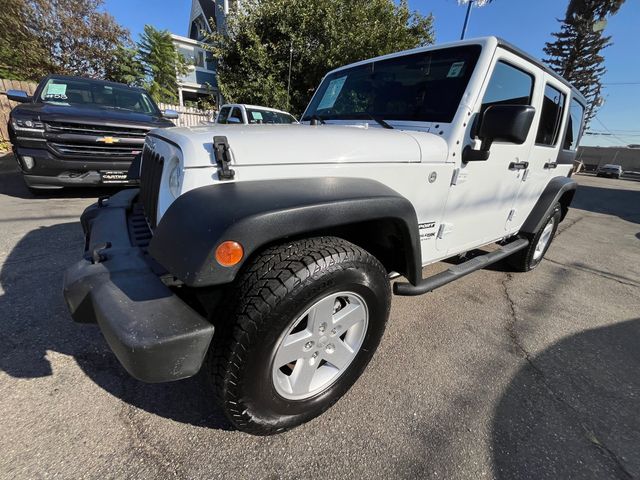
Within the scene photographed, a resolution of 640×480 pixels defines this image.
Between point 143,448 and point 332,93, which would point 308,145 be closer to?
point 143,448

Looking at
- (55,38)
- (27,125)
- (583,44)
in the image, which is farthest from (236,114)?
(583,44)

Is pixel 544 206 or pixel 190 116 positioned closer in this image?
pixel 544 206

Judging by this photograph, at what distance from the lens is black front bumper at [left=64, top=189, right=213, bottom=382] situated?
105 cm

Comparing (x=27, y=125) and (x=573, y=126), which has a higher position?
(x=573, y=126)

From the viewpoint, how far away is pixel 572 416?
1784mm

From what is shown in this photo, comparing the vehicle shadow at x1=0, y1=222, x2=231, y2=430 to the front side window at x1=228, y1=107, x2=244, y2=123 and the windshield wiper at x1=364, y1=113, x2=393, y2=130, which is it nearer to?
the windshield wiper at x1=364, y1=113, x2=393, y2=130

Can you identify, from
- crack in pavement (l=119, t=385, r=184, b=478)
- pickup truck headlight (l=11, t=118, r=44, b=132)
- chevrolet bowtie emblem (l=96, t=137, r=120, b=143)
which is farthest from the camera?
chevrolet bowtie emblem (l=96, t=137, r=120, b=143)

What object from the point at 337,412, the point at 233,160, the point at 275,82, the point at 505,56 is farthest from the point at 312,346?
the point at 275,82

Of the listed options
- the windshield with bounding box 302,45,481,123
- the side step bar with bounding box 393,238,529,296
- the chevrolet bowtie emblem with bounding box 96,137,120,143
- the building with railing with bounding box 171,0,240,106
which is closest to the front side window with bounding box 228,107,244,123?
the chevrolet bowtie emblem with bounding box 96,137,120,143

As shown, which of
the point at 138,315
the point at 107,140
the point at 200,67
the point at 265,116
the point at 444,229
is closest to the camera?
the point at 138,315

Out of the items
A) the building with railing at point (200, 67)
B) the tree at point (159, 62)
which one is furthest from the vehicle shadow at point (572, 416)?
the building with railing at point (200, 67)

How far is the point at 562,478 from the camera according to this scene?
1436mm

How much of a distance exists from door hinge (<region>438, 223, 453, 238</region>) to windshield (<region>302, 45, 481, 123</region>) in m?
0.68

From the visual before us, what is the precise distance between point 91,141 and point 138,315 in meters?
4.26
